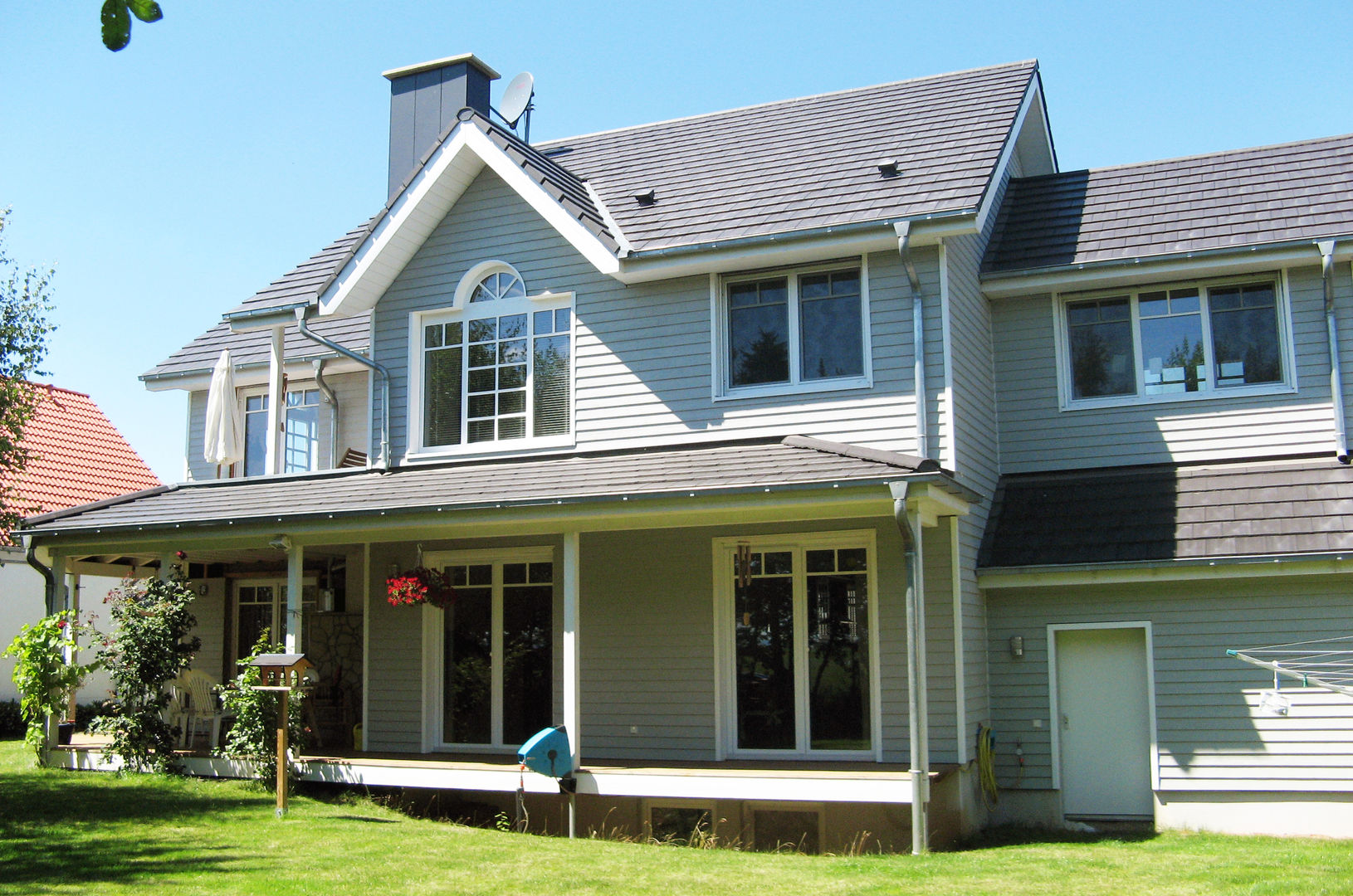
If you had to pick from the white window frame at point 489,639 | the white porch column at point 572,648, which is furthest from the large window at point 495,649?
the white porch column at point 572,648

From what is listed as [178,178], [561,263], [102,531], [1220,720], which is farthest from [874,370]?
[102,531]

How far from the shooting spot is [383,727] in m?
14.2

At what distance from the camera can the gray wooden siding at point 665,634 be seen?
1209cm

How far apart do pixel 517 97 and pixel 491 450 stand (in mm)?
6348

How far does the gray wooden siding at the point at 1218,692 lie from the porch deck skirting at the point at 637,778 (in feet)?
6.65

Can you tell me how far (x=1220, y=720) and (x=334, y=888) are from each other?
333 inches

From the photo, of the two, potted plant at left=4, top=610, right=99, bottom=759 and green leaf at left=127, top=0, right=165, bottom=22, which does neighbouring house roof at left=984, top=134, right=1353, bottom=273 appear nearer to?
potted plant at left=4, top=610, right=99, bottom=759

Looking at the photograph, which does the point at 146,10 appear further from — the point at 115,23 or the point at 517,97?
the point at 517,97

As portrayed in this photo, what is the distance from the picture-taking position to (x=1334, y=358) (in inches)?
504

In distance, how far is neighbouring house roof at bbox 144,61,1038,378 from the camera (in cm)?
1267

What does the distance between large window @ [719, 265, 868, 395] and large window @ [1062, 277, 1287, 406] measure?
2.97 m

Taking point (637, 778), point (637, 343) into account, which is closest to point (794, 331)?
point (637, 343)

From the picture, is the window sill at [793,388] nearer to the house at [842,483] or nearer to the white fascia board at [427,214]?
the house at [842,483]

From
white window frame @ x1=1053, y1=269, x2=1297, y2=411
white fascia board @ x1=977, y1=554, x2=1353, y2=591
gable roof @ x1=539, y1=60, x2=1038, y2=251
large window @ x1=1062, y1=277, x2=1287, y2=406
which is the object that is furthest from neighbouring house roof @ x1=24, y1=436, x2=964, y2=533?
large window @ x1=1062, y1=277, x2=1287, y2=406
